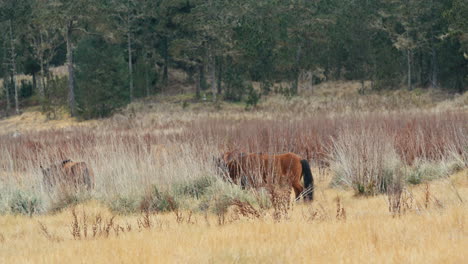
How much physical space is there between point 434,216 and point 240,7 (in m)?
38.1

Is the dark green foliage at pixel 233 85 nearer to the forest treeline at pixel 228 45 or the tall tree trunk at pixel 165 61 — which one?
the forest treeline at pixel 228 45

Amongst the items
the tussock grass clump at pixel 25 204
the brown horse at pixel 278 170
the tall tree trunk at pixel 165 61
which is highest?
the tall tree trunk at pixel 165 61

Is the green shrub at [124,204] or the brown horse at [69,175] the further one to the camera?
the brown horse at [69,175]

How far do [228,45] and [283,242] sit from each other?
34.5 meters

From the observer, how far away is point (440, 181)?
8.55m

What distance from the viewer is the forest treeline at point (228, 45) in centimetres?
3397

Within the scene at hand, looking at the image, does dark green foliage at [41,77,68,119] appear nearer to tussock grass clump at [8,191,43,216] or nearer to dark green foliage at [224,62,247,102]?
dark green foliage at [224,62,247,102]

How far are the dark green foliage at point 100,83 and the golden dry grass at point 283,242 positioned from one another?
26.8 m

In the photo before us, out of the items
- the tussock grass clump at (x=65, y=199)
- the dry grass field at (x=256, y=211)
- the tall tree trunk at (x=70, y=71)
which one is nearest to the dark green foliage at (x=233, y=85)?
the tall tree trunk at (x=70, y=71)

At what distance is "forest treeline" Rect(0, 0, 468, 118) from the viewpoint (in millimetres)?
33969

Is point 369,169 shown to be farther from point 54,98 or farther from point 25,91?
point 25,91

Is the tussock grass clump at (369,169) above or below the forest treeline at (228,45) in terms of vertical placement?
below

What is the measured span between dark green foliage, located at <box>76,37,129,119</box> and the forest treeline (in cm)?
7

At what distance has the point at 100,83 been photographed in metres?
31.6
